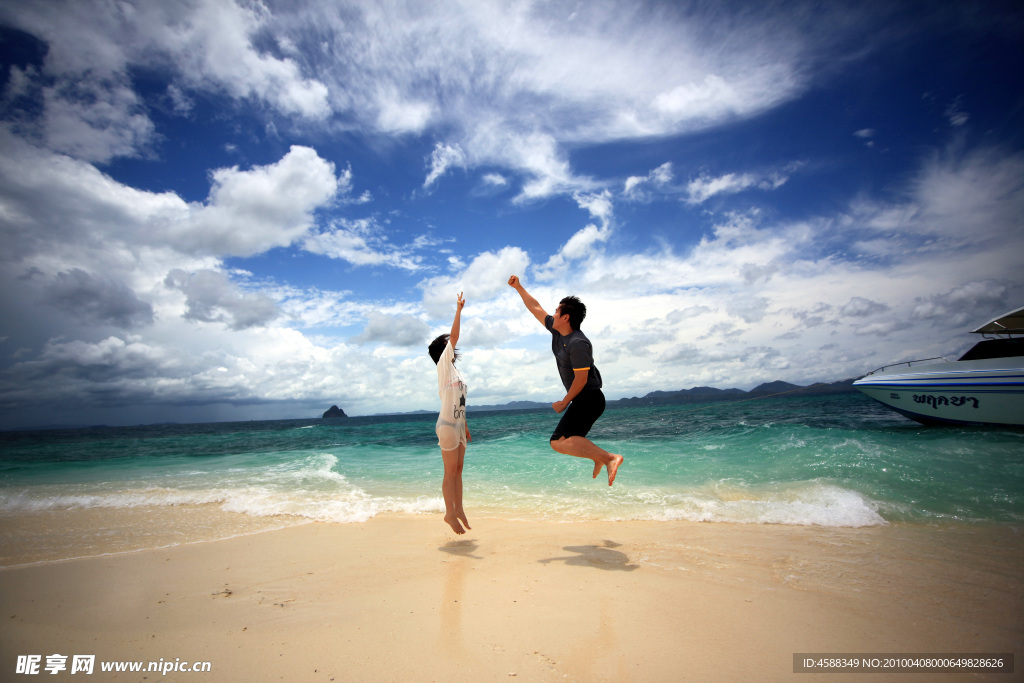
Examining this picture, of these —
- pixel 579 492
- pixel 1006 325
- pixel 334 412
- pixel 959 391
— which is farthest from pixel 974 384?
pixel 334 412

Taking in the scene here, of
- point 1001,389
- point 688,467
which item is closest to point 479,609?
point 688,467

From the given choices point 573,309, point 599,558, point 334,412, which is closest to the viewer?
point 599,558

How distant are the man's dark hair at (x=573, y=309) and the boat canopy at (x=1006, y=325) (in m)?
15.6

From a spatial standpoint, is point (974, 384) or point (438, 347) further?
point (974, 384)

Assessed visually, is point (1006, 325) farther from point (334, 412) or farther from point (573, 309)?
point (334, 412)

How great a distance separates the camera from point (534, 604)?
3.12 meters

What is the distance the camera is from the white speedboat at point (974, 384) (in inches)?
459

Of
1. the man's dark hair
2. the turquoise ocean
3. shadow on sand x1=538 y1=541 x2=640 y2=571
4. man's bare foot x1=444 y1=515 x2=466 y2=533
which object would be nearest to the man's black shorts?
the man's dark hair

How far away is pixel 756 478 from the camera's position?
8008 millimetres

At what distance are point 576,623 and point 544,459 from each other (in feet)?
30.4

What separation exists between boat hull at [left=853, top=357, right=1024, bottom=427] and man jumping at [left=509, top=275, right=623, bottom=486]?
14.9 meters

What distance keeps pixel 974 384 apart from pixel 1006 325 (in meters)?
2.10

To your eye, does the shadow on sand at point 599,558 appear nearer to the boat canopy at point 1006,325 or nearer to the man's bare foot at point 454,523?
the man's bare foot at point 454,523

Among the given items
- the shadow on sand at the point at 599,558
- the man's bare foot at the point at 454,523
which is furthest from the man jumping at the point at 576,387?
the man's bare foot at the point at 454,523
